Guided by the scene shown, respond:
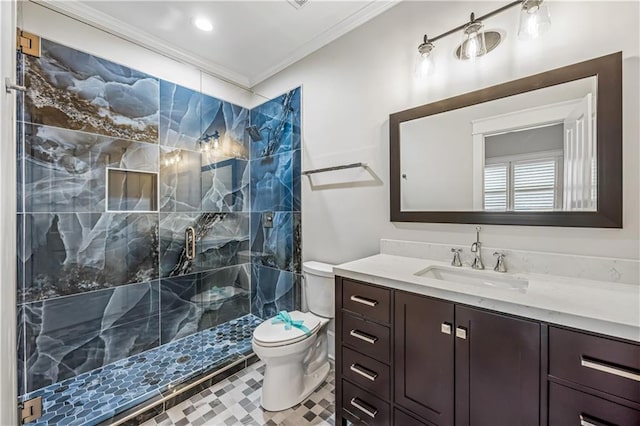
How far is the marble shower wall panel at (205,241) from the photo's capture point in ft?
7.87

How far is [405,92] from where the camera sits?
1.75 m

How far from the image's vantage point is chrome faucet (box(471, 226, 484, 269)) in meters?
1.43

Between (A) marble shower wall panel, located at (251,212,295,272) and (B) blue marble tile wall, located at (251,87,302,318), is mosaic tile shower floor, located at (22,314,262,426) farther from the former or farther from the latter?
(A) marble shower wall panel, located at (251,212,295,272)

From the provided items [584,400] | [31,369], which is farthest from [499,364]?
[31,369]

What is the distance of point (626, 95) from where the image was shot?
1.11 m

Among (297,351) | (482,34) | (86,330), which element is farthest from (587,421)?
(86,330)

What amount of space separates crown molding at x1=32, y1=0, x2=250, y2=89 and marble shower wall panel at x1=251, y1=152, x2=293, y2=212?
2.99ft

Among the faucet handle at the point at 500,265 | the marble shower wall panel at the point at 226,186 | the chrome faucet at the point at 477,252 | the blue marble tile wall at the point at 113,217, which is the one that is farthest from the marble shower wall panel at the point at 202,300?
the faucet handle at the point at 500,265

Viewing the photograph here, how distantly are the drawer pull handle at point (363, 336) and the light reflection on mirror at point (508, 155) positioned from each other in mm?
824

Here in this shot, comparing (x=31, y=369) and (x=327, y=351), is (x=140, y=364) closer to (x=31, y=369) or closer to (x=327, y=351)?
(x=31, y=369)

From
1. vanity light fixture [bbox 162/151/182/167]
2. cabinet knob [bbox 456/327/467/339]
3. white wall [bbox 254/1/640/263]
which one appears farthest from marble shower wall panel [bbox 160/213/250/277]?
cabinet knob [bbox 456/327/467/339]

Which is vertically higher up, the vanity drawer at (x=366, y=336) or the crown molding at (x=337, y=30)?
the crown molding at (x=337, y=30)

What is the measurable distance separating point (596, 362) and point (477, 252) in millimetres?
685

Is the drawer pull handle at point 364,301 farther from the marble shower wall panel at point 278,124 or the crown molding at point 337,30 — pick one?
the crown molding at point 337,30
